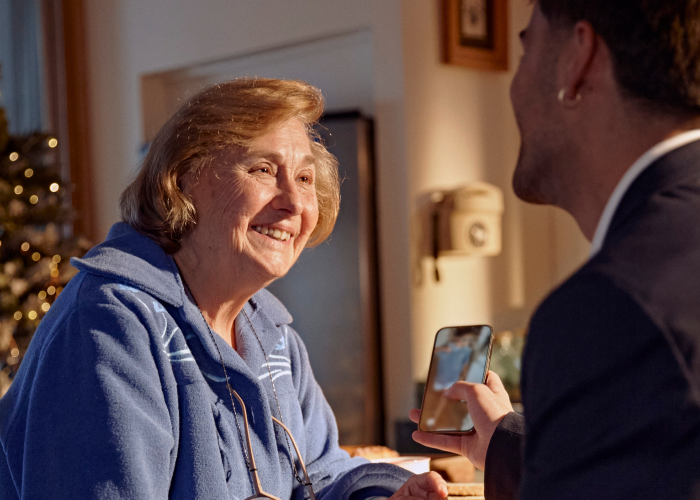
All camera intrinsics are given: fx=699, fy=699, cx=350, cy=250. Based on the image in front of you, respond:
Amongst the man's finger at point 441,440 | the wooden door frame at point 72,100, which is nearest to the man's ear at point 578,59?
the man's finger at point 441,440

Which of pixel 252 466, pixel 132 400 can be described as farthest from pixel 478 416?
pixel 132 400

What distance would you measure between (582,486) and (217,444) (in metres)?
0.68

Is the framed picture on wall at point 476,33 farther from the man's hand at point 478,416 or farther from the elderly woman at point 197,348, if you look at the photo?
the man's hand at point 478,416

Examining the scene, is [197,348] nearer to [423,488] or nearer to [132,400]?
[132,400]

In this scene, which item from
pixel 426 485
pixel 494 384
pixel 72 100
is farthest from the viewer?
pixel 72 100

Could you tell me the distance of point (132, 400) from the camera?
0.99 meters

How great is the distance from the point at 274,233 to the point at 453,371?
1.35ft

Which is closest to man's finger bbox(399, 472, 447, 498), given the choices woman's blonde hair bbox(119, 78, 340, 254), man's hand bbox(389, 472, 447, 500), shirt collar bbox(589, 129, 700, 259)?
man's hand bbox(389, 472, 447, 500)

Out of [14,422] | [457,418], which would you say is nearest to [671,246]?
[457,418]

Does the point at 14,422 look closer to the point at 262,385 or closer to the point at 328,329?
the point at 262,385

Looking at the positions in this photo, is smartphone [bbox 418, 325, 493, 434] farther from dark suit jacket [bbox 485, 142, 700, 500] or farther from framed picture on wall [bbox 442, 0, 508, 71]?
framed picture on wall [bbox 442, 0, 508, 71]

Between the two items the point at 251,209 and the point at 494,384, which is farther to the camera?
the point at 251,209

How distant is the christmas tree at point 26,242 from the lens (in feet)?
9.97

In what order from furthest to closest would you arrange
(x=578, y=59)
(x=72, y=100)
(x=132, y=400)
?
(x=72, y=100)
(x=132, y=400)
(x=578, y=59)
